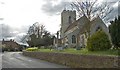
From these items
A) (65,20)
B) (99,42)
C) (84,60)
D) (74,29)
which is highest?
(65,20)

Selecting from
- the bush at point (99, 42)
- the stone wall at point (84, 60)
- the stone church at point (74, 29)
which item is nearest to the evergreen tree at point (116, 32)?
the stone wall at point (84, 60)

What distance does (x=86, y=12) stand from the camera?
37875mm

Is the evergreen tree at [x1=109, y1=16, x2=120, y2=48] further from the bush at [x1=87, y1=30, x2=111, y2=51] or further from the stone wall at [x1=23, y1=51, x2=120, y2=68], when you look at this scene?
the bush at [x1=87, y1=30, x2=111, y2=51]

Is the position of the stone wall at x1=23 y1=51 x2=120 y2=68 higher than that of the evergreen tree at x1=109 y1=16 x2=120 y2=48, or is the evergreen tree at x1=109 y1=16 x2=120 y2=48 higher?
the evergreen tree at x1=109 y1=16 x2=120 y2=48

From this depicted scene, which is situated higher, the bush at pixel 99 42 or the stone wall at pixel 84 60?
the bush at pixel 99 42

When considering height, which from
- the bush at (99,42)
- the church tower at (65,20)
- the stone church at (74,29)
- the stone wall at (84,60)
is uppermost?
the church tower at (65,20)

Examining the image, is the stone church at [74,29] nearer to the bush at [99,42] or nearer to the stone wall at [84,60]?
the stone wall at [84,60]

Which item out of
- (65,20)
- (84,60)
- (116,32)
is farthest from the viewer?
(65,20)

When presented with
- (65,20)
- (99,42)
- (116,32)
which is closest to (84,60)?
(99,42)

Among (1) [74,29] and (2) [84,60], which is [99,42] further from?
(1) [74,29]

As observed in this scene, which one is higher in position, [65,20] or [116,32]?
[65,20]

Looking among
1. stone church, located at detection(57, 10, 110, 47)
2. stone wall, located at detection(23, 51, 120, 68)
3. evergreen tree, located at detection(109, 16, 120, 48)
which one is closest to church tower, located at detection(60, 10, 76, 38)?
stone church, located at detection(57, 10, 110, 47)

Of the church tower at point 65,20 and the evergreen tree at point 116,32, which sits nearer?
the evergreen tree at point 116,32

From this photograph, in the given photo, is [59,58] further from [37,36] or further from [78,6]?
[37,36]
